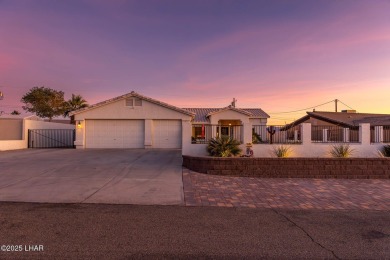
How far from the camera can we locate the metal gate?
25.1 metres

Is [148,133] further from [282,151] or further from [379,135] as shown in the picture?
[379,135]

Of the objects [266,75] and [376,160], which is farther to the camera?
[266,75]

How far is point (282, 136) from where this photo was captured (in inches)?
535

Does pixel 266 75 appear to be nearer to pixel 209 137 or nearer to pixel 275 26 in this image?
pixel 275 26

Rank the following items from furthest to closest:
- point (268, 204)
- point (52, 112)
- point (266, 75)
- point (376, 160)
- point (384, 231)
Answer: point (52, 112) → point (266, 75) → point (376, 160) → point (268, 204) → point (384, 231)

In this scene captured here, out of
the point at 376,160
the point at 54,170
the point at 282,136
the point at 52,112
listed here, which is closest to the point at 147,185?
the point at 54,170

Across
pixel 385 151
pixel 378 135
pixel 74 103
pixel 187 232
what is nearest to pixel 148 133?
pixel 378 135

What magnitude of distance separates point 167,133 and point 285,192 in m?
16.0

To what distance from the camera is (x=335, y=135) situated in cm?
1399

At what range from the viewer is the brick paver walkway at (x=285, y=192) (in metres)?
7.22

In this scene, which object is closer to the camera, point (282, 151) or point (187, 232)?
point (187, 232)

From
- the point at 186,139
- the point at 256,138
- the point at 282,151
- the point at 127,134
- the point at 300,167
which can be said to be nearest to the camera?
the point at 300,167

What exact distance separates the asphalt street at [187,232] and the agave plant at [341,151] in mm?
6299

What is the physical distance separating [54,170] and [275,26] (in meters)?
13.4
